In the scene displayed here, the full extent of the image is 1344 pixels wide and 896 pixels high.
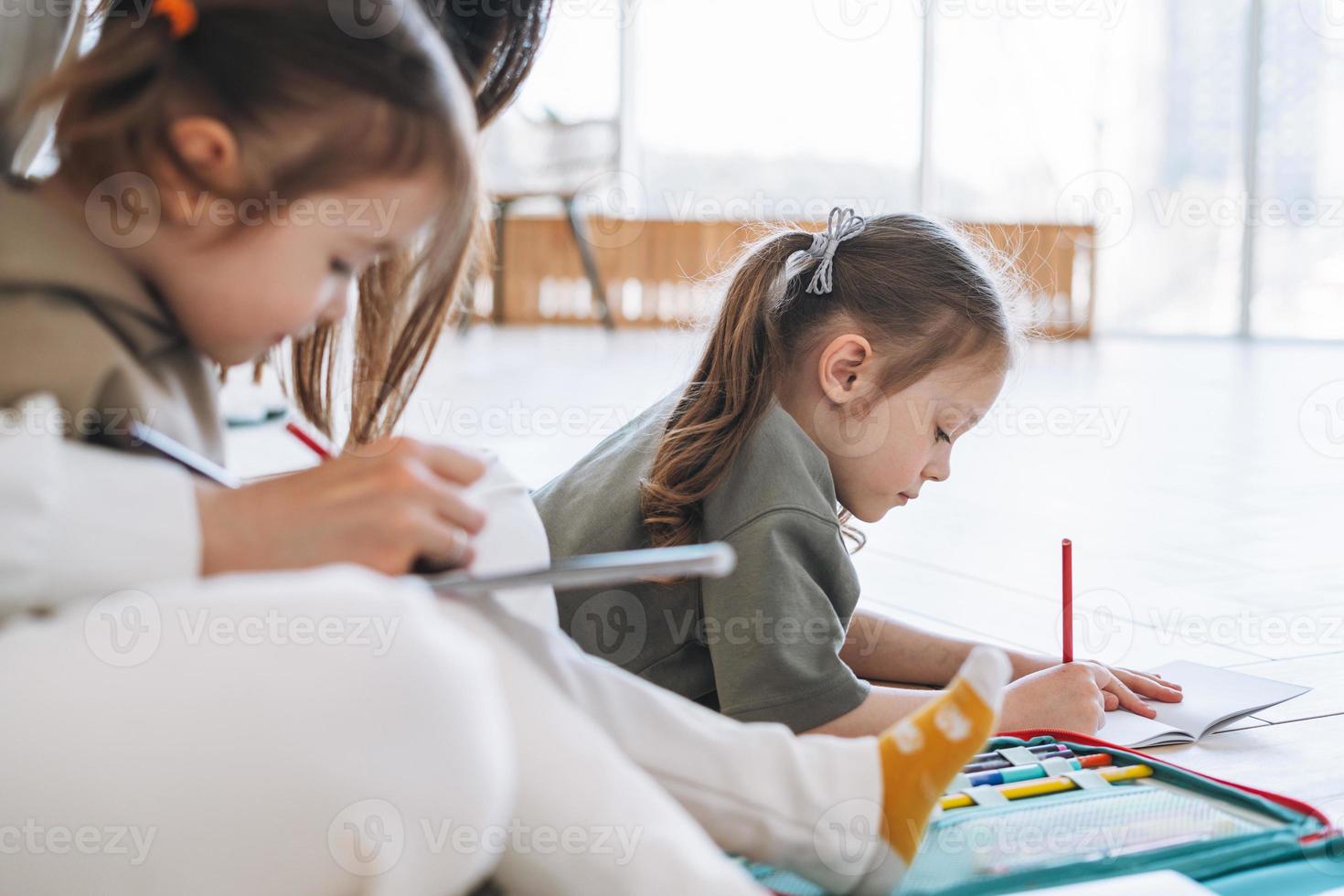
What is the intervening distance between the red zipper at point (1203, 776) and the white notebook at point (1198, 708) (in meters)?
0.03

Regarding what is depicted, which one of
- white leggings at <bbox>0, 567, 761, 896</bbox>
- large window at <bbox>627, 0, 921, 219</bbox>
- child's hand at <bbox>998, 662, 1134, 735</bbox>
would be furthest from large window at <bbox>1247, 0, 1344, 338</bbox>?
white leggings at <bbox>0, 567, 761, 896</bbox>

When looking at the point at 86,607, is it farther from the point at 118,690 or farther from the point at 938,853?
the point at 938,853

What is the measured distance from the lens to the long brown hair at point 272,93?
0.67 metres

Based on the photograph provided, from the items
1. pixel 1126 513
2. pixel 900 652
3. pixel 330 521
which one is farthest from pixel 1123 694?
pixel 1126 513

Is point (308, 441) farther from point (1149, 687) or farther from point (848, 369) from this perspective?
point (1149, 687)

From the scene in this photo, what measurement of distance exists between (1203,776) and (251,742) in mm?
693

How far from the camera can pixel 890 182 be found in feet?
24.8

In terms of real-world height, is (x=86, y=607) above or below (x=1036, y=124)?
below

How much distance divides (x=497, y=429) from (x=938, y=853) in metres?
2.29

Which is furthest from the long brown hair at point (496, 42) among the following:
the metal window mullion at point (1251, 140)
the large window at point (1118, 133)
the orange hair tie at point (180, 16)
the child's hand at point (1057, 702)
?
the metal window mullion at point (1251, 140)

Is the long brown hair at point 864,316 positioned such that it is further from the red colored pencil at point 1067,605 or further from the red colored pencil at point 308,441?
the red colored pencil at point 308,441

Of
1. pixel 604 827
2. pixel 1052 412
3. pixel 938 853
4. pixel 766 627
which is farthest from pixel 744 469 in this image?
pixel 1052 412

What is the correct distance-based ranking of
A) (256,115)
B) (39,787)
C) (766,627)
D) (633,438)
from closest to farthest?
(39,787), (256,115), (766,627), (633,438)

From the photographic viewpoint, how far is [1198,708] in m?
1.21
